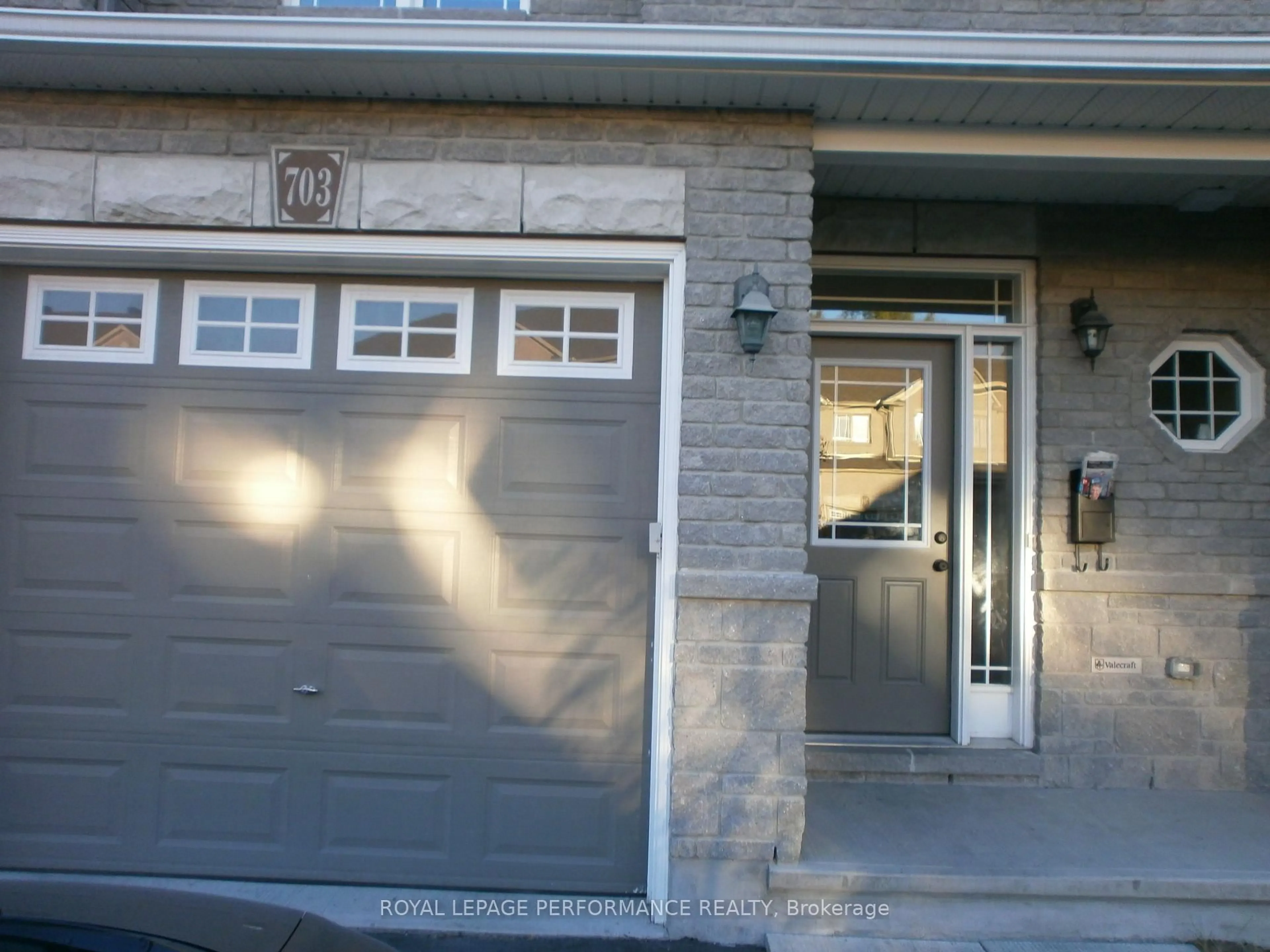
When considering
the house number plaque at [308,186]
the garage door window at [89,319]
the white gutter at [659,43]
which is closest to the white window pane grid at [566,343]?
the house number plaque at [308,186]

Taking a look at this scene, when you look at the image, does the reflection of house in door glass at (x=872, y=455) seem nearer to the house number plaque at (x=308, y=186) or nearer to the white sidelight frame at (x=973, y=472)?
the white sidelight frame at (x=973, y=472)

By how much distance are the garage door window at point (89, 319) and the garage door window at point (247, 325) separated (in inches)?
7.6

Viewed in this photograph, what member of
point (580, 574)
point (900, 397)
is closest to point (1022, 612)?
point (900, 397)

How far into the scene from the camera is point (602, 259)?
3895 millimetres

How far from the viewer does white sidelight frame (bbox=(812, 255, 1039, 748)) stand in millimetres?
4961

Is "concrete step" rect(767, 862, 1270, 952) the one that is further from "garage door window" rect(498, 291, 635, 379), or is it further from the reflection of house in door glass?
"garage door window" rect(498, 291, 635, 379)

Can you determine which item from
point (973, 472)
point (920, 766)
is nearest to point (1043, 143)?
point (973, 472)

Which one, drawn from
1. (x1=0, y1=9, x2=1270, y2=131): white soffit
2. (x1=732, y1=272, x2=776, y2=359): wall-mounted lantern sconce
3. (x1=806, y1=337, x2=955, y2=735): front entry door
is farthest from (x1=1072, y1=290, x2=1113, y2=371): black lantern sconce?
(x1=732, y1=272, x2=776, y2=359): wall-mounted lantern sconce

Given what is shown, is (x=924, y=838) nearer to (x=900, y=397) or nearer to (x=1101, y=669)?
(x=1101, y=669)

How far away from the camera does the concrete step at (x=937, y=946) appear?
3582mm

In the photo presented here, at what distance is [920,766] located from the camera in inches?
189

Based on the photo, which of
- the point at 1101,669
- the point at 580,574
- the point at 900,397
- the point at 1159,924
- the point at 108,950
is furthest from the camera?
the point at 900,397

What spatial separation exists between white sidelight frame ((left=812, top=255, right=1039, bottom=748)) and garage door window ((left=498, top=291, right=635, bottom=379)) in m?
1.54

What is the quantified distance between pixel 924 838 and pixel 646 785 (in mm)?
1346
